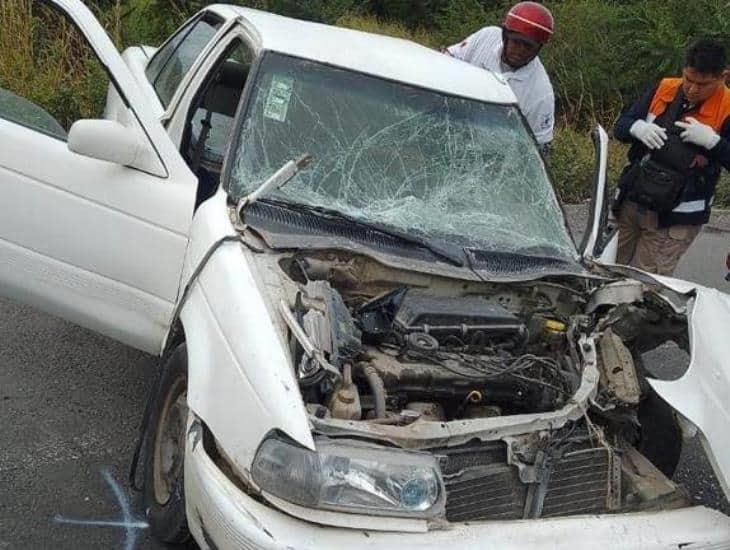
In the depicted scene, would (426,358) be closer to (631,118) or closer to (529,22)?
(631,118)

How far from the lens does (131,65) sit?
5.21 meters

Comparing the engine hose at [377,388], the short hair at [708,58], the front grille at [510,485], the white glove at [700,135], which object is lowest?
the front grille at [510,485]

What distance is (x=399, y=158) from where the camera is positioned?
3.66 m

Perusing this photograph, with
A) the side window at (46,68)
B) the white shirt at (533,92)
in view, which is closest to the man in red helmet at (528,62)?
the white shirt at (533,92)

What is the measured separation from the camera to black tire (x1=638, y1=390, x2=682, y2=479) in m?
3.25

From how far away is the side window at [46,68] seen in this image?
23.5ft

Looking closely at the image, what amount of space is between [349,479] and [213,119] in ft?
8.32

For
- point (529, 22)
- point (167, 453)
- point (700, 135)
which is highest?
point (529, 22)

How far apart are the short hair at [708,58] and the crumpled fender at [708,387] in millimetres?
1947

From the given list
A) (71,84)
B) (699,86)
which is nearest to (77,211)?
(699,86)

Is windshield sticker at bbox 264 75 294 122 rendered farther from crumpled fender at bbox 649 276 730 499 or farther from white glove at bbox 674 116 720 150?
white glove at bbox 674 116 720 150

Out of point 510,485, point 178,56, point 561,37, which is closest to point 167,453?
point 510,485

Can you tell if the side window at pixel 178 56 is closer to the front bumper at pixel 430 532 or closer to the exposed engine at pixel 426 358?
the exposed engine at pixel 426 358

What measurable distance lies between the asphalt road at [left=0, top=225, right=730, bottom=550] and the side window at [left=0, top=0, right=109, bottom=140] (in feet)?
9.51
